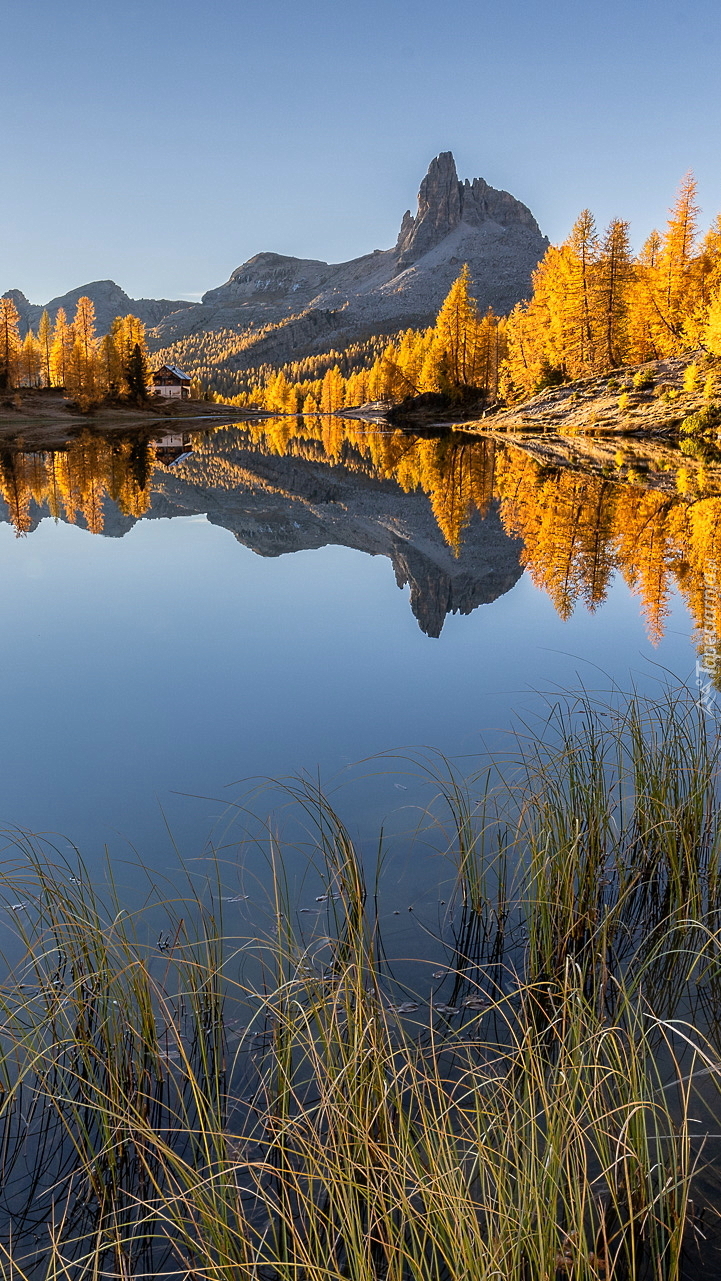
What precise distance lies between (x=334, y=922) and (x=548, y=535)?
52.6ft

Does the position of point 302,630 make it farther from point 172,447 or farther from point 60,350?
point 60,350

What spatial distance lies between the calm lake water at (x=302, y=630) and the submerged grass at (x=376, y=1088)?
1373mm

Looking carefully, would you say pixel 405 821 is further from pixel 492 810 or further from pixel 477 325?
pixel 477 325

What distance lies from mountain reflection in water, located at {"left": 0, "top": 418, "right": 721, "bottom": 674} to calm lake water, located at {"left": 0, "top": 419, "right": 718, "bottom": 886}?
0.41 feet

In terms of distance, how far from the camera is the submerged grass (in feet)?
8.36

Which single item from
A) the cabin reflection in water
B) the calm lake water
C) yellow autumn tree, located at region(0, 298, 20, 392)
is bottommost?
the calm lake water

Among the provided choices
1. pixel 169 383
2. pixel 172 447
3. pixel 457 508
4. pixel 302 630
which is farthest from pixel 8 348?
pixel 302 630

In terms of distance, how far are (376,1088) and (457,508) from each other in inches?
873

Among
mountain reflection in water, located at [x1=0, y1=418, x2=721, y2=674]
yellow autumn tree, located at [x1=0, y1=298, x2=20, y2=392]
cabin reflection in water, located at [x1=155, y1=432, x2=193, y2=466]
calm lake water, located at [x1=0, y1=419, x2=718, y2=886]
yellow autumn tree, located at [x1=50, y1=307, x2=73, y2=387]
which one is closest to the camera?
calm lake water, located at [x1=0, y1=419, x2=718, y2=886]

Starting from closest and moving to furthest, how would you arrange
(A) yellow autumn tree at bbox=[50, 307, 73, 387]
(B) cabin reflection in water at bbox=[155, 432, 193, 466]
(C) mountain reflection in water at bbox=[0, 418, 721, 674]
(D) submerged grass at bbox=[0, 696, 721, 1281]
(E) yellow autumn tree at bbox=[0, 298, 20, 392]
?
1. (D) submerged grass at bbox=[0, 696, 721, 1281]
2. (C) mountain reflection in water at bbox=[0, 418, 721, 674]
3. (B) cabin reflection in water at bbox=[155, 432, 193, 466]
4. (E) yellow autumn tree at bbox=[0, 298, 20, 392]
5. (A) yellow autumn tree at bbox=[50, 307, 73, 387]

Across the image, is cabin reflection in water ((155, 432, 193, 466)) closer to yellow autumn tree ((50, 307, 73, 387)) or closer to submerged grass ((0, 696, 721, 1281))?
yellow autumn tree ((50, 307, 73, 387))

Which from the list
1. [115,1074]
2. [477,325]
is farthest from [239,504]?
[477,325]

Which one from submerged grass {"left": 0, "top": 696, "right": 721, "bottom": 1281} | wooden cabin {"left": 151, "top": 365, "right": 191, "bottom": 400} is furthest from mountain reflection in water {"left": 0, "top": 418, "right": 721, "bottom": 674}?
wooden cabin {"left": 151, "top": 365, "right": 191, "bottom": 400}

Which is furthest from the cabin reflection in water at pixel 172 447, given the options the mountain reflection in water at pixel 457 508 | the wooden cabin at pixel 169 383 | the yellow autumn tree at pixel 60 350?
the wooden cabin at pixel 169 383
